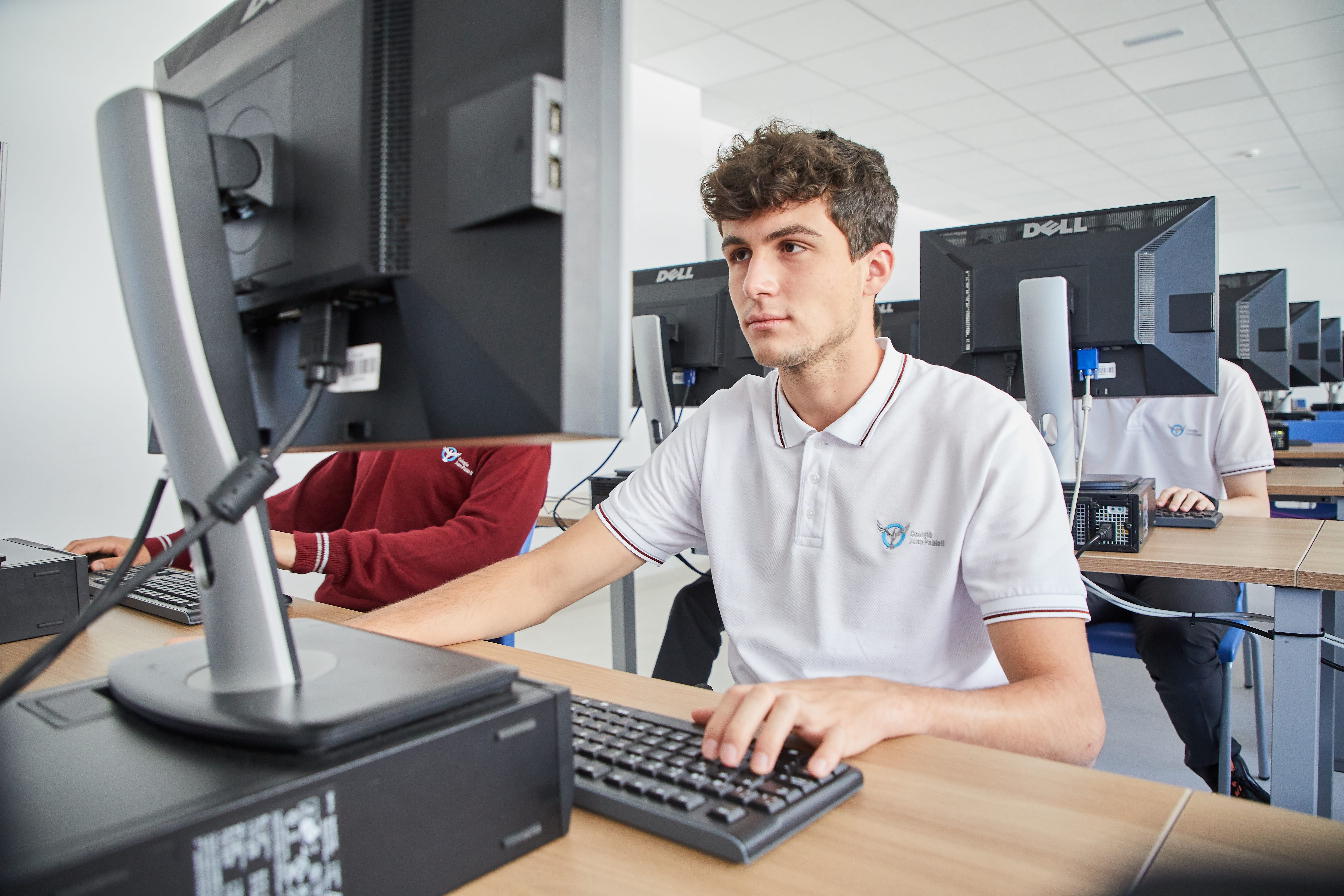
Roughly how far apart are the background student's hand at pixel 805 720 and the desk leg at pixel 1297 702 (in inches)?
37.9

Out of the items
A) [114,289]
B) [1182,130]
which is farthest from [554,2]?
[1182,130]

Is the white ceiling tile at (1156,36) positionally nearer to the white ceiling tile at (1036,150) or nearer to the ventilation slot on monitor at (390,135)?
the white ceiling tile at (1036,150)

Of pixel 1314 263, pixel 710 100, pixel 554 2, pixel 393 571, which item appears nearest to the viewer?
pixel 554 2

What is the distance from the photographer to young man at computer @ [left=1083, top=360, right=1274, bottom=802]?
1.79 metres

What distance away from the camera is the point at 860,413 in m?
1.14

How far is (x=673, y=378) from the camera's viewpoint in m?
2.26

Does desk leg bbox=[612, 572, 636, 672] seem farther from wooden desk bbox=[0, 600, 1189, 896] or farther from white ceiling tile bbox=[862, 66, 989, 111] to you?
white ceiling tile bbox=[862, 66, 989, 111]

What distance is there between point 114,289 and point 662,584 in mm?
2839

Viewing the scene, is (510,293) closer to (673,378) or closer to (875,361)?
(875,361)

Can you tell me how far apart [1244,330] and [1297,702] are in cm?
209

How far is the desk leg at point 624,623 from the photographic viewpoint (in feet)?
7.48

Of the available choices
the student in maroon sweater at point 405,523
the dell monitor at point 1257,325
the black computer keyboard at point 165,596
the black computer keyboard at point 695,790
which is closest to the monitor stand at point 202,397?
the black computer keyboard at point 695,790

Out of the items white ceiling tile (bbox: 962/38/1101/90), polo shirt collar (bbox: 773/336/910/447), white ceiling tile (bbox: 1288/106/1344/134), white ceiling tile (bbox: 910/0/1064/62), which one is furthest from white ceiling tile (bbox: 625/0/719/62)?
white ceiling tile (bbox: 1288/106/1344/134)

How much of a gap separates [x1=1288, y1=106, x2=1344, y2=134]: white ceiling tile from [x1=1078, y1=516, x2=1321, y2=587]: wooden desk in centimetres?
492
